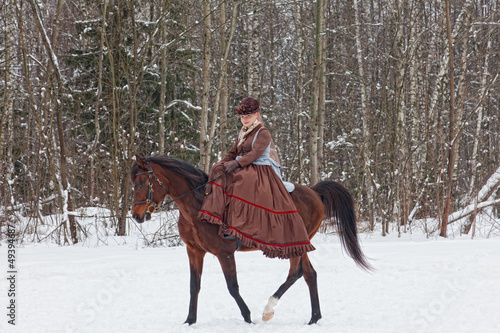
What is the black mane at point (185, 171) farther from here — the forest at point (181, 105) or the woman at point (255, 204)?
the forest at point (181, 105)

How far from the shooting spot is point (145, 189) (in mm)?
4730

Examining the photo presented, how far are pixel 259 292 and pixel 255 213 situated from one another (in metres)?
2.09

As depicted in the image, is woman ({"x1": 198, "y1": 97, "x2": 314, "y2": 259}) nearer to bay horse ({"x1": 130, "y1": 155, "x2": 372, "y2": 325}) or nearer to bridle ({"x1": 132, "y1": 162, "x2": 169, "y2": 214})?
bay horse ({"x1": 130, "y1": 155, "x2": 372, "y2": 325})

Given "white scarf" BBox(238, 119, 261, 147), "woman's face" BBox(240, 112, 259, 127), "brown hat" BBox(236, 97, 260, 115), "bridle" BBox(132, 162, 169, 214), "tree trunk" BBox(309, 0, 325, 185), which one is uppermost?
"tree trunk" BBox(309, 0, 325, 185)

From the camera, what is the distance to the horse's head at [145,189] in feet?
15.4

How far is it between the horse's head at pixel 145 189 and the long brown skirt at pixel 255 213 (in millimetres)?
466

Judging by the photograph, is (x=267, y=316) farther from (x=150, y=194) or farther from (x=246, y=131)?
(x=246, y=131)

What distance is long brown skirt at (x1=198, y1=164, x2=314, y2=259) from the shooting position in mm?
4793

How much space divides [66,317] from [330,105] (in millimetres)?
17823

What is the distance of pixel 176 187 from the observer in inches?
→ 195

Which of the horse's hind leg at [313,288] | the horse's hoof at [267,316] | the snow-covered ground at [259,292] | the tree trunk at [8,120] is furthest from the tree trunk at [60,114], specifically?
the horse's hind leg at [313,288]

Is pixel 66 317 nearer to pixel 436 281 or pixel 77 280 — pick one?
pixel 77 280

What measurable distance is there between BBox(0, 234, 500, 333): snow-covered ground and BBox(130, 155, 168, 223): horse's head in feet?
3.99

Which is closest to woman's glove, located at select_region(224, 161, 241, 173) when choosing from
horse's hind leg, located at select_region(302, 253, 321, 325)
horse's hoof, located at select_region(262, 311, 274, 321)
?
horse's hind leg, located at select_region(302, 253, 321, 325)
